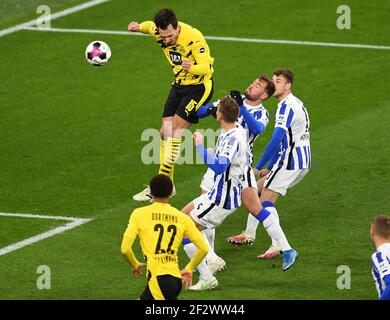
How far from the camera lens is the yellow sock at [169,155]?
20141 millimetres

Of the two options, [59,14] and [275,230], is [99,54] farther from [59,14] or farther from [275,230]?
[59,14]

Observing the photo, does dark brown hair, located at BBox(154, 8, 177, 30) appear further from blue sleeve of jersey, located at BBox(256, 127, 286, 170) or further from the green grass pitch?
blue sleeve of jersey, located at BBox(256, 127, 286, 170)

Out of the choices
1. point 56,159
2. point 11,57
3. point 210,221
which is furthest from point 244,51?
point 210,221

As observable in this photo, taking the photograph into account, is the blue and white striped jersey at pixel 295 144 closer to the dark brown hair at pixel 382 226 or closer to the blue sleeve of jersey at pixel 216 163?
the blue sleeve of jersey at pixel 216 163

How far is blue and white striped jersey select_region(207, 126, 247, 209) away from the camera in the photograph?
54.0ft

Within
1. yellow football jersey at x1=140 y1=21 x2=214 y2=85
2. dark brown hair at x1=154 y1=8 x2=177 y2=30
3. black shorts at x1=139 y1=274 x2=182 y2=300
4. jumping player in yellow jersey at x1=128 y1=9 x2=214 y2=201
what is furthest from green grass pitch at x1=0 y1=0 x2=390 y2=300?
dark brown hair at x1=154 y1=8 x2=177 y2=30

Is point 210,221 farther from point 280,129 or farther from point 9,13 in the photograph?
point 9,13

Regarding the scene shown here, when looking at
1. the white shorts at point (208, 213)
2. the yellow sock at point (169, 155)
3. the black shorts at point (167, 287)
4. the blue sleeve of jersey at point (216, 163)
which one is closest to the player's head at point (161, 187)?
the black shorts at point (167, 287)

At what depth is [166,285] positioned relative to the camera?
13938 millimetres

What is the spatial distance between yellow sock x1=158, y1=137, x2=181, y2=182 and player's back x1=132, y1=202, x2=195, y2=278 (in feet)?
19.9

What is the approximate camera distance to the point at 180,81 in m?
20.4

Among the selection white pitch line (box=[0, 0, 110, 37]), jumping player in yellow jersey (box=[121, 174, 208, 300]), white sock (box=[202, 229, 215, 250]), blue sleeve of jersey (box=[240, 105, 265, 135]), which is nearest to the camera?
jumping player in yellow jersey (box=[121, 174, 208, 300])

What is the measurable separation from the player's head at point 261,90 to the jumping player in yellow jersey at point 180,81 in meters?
1.66

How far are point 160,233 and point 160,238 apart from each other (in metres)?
0.05
